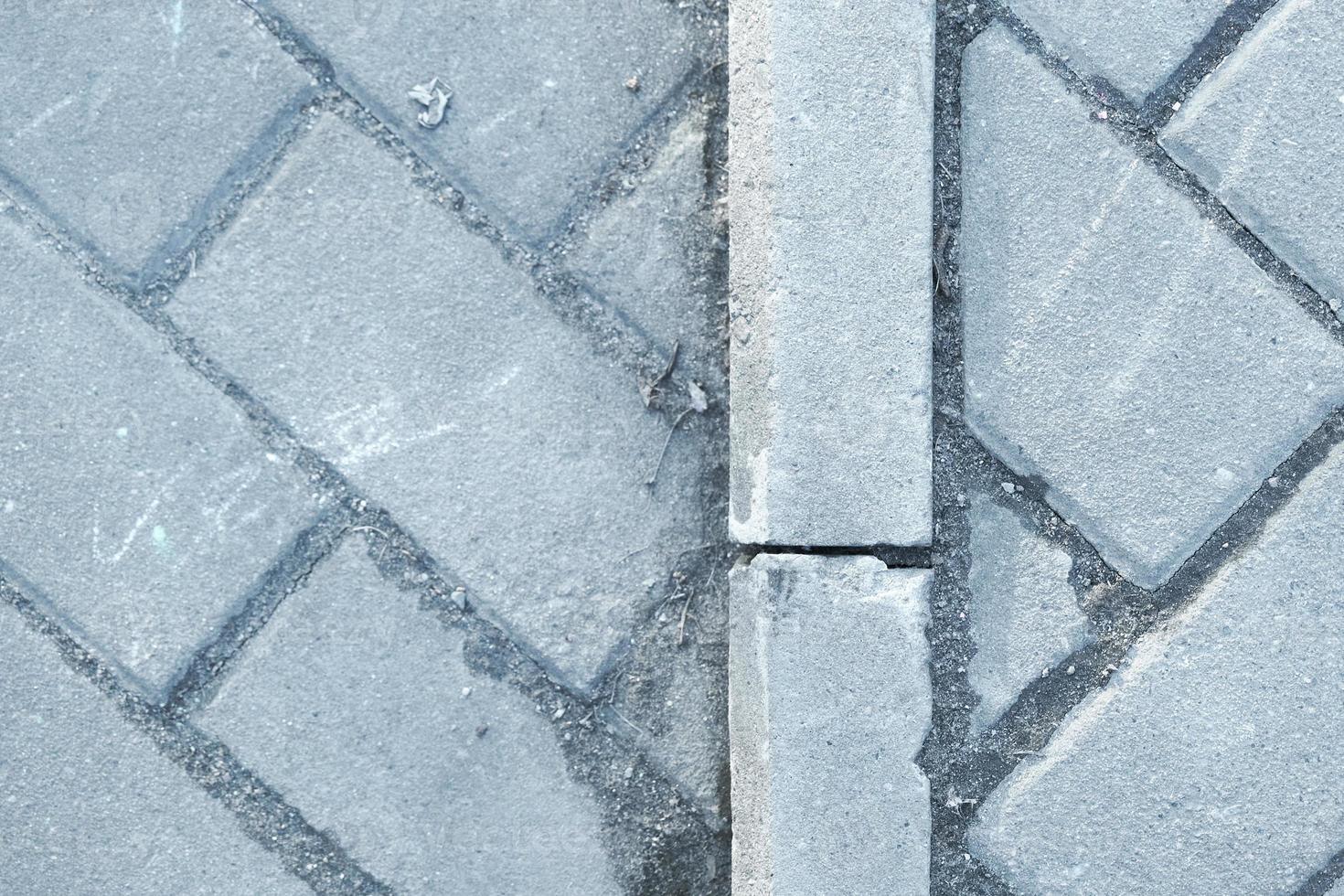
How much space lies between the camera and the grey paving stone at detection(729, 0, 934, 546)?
4.19 feet

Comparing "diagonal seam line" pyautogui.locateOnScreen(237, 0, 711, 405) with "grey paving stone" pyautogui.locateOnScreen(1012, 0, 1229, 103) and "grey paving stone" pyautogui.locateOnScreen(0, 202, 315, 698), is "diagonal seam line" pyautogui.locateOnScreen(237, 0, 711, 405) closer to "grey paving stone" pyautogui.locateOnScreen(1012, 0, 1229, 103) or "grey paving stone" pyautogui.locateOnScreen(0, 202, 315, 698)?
"grey paving stone" pyautogui.locateOnScreen(0, 202, 315, 698)

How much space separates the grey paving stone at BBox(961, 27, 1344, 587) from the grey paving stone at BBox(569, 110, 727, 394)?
1.02 ft

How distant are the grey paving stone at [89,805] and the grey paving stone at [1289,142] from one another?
1444 mm

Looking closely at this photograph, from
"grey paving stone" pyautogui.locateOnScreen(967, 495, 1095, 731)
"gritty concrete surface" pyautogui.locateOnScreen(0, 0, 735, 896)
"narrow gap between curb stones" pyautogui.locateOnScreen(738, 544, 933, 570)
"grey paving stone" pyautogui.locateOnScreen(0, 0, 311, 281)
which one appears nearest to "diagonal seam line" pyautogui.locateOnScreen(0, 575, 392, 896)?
"gritty concrete surface" pyautogui.locateOnScreen(0, 0, 735, 896)

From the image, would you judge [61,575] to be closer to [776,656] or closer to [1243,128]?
[776,656]

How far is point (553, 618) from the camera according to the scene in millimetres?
1399

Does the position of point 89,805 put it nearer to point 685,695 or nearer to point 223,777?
point 223,777

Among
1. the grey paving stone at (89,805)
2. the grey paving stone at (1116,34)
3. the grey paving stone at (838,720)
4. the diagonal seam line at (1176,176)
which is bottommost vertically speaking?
the grey paving stone at (89,805)

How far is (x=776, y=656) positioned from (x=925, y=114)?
2.10 feet

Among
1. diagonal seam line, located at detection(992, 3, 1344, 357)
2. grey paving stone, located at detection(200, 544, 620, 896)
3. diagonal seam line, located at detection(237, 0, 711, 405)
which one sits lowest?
grey paving stone, located at detection(200, 544, 620, 896)

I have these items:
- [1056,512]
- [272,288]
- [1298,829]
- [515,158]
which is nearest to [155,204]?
[272,288]

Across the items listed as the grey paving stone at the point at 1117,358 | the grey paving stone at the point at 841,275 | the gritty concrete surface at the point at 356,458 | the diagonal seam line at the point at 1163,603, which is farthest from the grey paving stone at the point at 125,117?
the diagonal seam line at the point at 1163,603

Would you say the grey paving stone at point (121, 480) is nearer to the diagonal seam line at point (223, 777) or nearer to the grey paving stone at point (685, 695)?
the diagonal seam line at point (223, 777)

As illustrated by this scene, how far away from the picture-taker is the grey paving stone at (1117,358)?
1.36 metres
